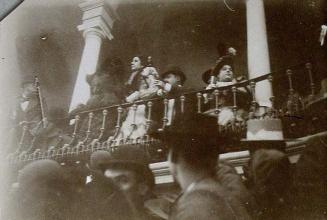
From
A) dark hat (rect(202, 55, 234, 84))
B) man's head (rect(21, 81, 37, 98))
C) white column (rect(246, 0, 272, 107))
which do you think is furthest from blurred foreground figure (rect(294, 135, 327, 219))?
man's head (rect(21, 81, 37, 98))

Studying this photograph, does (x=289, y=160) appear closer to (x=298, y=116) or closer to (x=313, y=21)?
(x=298, y=116)

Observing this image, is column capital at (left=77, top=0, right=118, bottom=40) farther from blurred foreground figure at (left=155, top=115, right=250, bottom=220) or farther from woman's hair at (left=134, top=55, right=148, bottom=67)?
blurred foreground figure at (left=155, top=115, right=250, bottom=220)

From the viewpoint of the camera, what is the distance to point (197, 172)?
2.87m

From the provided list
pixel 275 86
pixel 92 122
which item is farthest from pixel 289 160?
pixel 92 122

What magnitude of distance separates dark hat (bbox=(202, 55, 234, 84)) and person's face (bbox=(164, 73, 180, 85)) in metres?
0.22

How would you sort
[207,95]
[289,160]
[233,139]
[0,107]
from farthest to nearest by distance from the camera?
[0,107] → [207,95] → [233,139] → [289,160]

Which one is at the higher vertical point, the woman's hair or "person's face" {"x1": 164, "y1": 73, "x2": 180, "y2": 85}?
the woman's hair

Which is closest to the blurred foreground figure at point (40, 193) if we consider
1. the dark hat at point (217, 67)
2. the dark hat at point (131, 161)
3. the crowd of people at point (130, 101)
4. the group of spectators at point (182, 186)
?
the group of spectators at point (182, 186)

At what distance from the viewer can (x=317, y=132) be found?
278 cm

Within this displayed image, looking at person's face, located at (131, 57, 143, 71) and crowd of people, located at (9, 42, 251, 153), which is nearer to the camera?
crowd of people, located at (9, 42, 251, 153)

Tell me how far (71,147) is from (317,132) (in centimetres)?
172

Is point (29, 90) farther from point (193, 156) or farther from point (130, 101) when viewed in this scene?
point (193, 156)

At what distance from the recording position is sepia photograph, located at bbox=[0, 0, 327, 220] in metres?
2.77

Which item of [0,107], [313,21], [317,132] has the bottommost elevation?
[317,132]
